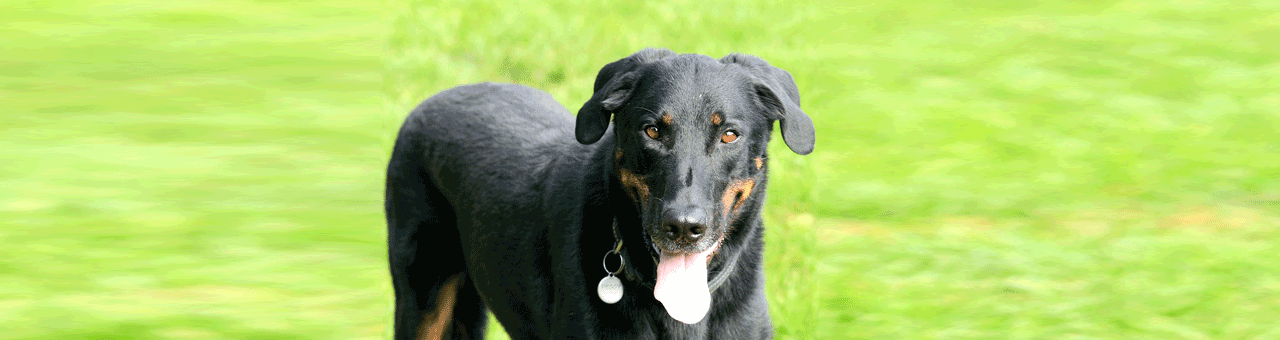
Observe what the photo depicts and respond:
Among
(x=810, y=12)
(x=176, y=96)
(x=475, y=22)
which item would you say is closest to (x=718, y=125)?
(x=176, y=96)

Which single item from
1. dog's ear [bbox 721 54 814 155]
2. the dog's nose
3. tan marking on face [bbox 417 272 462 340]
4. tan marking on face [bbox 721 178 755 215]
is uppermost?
dog's ear [bbox 721 54 814 155]

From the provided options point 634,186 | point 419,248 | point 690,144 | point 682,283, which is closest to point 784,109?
point 690,144

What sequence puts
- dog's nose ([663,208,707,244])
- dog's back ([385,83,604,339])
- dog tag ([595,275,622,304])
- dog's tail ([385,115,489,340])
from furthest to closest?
dog's tail ([385,115,489,340]) → dog's back ([385,83,604,339]) → dog tag ([595,275,622,304]) → dog's nose ([663,208,707,244])

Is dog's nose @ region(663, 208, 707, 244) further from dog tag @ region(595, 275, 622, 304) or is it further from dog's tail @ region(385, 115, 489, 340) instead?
dog's tail @ region(385, 115, 489, 340)

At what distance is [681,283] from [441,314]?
1.62 metres

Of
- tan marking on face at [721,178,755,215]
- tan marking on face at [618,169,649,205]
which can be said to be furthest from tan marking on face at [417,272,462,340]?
tan marking on face at [721,178,755,215]

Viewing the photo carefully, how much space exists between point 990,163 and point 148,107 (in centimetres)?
621

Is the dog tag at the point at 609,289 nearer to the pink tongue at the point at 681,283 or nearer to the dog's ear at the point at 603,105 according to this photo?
the pink tongue at the point at 681,283

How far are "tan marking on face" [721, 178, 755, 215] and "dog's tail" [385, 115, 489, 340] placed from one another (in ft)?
5.19

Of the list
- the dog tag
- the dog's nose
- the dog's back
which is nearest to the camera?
the dog's nose

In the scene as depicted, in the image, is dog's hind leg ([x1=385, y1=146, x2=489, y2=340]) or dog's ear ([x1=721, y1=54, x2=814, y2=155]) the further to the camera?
dog's hind leg ([x1=385, y1=146, x2=489, y2=340])

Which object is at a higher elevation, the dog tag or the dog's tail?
the dog's tail

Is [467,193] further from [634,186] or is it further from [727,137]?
[727,137]

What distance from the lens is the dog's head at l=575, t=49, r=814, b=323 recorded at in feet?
13.0
